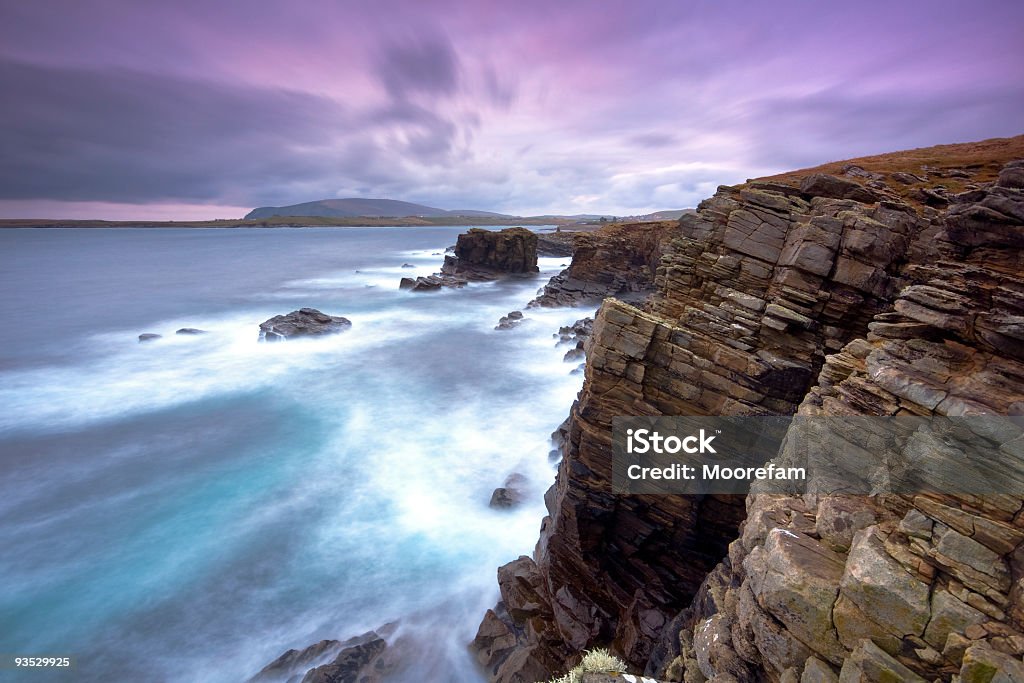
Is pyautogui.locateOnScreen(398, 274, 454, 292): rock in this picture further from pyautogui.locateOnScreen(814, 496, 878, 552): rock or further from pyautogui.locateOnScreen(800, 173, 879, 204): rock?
pyautogui.locateOnScreen(814, 496, 878, 552): rock

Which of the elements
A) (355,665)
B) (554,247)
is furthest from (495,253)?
(355,665)

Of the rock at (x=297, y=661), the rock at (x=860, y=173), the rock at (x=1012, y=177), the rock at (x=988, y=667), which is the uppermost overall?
the rock at (x=860, y=173)

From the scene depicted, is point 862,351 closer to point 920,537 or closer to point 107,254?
point 920,537

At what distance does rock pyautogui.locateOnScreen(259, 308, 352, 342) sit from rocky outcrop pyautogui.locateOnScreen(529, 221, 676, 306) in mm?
28497

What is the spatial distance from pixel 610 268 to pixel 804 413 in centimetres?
5828

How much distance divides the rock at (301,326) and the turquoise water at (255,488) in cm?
256

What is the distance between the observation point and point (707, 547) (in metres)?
16.3

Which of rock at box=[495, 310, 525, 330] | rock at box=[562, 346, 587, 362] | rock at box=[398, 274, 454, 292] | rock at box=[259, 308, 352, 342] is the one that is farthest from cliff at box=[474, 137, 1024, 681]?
rock at box=[398, 274, 454, 292]

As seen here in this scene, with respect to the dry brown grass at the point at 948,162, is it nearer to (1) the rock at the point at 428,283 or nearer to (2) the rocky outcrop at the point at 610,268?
(2) the rocky outcrop at the point at 610,268

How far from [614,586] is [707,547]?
3.98 m

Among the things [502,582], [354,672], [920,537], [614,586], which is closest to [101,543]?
[354,672]

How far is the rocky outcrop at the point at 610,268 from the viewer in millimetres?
64250

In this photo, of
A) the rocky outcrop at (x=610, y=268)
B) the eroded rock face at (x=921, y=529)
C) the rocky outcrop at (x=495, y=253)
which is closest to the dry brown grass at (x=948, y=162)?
the eroded rock face at (x=921, y=529)

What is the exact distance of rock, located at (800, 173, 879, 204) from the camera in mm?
16891
